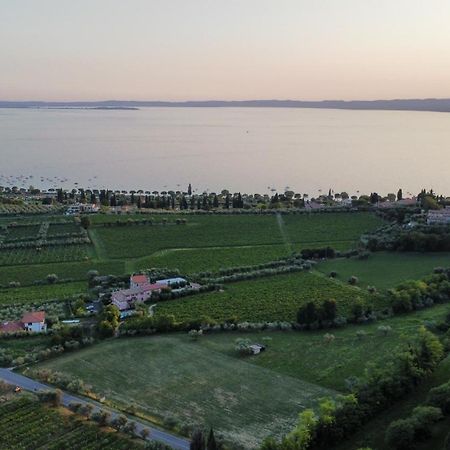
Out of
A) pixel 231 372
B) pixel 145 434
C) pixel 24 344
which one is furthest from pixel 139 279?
pixel 145 434

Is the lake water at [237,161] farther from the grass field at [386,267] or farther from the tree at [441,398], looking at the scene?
the tree at [441,398]

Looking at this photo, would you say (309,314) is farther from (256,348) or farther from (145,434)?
(145,434)

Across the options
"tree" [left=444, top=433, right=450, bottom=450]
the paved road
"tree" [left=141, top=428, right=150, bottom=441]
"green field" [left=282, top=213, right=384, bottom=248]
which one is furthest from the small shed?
"green field" [left=282, top=213, right=384, bottom=248]

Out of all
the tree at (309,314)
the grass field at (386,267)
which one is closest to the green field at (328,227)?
the grass field at (386,267)

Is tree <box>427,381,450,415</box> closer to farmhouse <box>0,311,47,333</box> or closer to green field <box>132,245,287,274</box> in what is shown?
farmhouse <box>0,311,47,333</box>

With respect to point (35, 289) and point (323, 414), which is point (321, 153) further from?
point (323, 414)

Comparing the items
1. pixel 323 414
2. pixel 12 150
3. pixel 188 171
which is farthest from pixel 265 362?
pixel 12 150

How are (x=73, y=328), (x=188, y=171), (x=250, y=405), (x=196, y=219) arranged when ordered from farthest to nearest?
1. (x=188, y=171)
2. (x=196, y=219)
3. (x=73, y=328)
4. (x=250, y=405)
